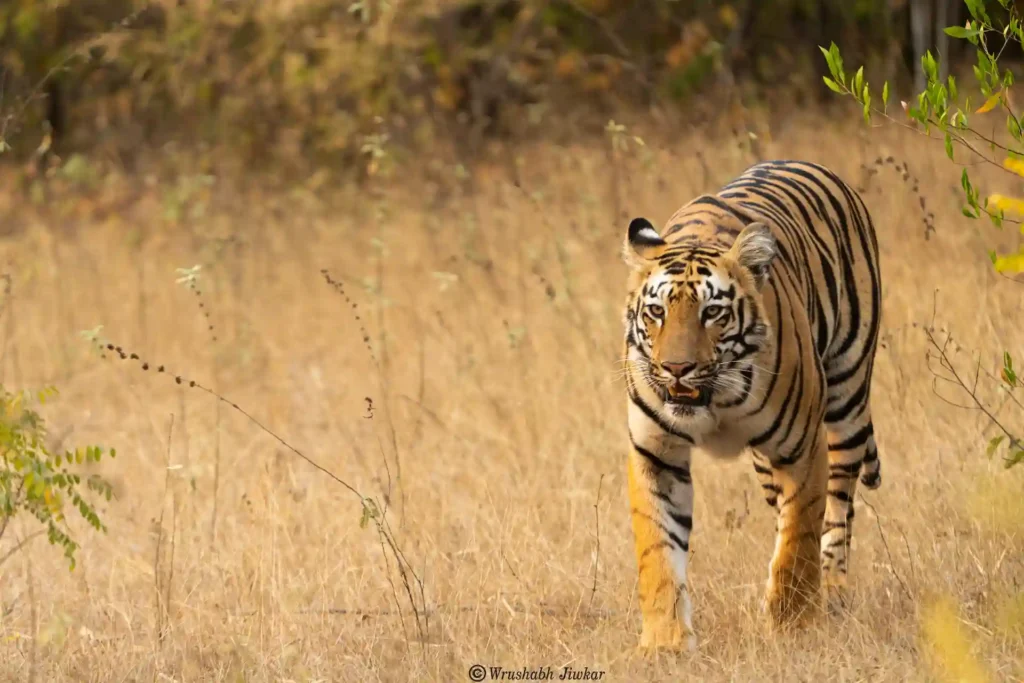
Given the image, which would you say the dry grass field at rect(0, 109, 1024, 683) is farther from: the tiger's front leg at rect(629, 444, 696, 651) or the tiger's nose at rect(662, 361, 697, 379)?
the tiger's nose at rect(662, 361, 697, 379)

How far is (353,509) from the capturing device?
5.74m

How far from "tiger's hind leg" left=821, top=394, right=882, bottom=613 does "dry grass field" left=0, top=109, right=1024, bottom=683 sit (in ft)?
0.28

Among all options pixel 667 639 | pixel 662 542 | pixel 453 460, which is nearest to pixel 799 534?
pixel 662 542

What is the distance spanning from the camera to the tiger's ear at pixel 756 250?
4082mm

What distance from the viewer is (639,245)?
4.23 m

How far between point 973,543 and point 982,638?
Result: 2.24 feet

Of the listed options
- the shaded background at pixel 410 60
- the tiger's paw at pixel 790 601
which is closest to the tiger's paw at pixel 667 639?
the tiger's paw at pixel 790 601

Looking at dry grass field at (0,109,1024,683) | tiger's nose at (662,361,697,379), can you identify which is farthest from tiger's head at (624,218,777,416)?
dry grass field at (0,109,1024,683)

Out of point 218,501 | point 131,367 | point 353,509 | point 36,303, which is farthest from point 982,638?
point 36,303

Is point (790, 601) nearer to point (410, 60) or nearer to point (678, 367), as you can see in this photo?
point (678, 367)

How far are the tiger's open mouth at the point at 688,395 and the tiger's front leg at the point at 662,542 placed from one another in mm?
309

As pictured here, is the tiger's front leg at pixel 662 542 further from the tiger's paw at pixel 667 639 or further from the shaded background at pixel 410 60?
the shaded background at pixel 410 60

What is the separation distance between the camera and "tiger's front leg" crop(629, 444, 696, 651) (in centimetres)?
404

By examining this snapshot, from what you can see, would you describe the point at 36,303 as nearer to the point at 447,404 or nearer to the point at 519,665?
the point at 447,404
